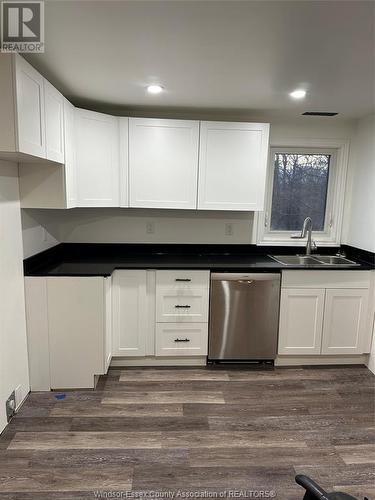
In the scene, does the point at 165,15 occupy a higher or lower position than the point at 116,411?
higher

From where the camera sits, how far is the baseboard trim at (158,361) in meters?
2.99

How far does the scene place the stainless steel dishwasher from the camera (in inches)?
114

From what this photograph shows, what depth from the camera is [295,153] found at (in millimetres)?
3410

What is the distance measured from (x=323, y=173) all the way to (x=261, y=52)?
1996 mm

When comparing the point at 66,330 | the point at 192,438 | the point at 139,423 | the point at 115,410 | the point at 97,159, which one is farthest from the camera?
the point at 97,159

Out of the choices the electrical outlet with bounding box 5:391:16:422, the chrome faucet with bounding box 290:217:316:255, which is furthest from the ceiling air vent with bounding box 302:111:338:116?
the electrical outlet with bounding box 5:391:16:422

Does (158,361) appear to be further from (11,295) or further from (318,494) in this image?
(318,494)

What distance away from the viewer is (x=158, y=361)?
3.01m

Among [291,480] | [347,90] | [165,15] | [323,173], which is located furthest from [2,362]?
[323,173]

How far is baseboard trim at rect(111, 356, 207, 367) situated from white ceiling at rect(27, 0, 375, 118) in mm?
2200

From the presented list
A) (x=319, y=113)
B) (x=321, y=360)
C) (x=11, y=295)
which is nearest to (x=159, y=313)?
(x=11, y=295)

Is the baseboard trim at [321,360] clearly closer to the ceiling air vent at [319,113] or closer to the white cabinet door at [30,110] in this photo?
the ceiling air vent at [319,113]

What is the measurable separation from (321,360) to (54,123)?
296 centimetres

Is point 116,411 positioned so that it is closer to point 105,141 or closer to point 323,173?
point 105,141
